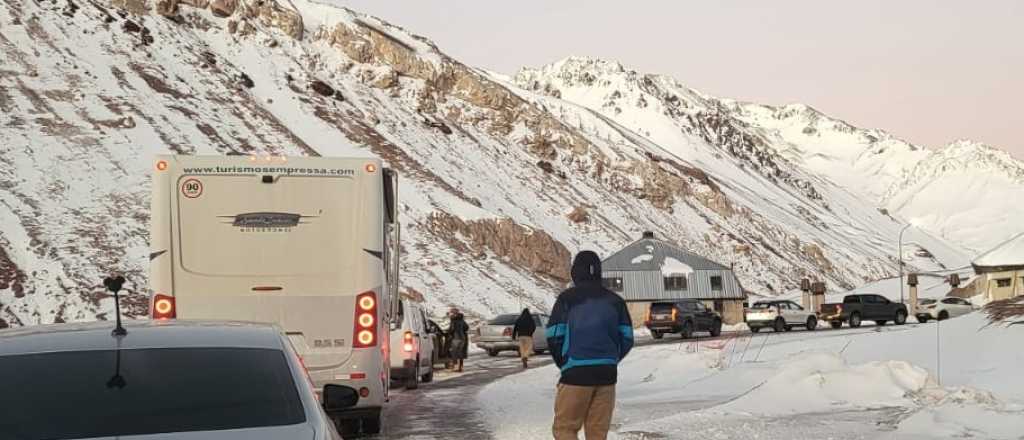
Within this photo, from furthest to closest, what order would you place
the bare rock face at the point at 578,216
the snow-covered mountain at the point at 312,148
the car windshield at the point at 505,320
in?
the bare rock face at the point at 578,216, the snow-covered mountain at the point at 312,148, the car windshield at the point at 505,320

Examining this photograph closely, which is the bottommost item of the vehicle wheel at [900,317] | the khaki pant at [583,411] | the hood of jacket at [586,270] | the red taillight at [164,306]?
the vehicle wheel at [900,317]

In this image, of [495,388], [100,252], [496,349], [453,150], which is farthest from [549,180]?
[495,388]

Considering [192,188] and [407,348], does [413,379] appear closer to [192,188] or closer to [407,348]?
[407,348]

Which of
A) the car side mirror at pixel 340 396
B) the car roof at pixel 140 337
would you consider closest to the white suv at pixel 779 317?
the car side mirror at pixel 340 396

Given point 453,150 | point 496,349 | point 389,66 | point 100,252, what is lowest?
point 496,349

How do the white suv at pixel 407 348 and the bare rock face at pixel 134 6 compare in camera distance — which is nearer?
the white suv at pixel 407 348

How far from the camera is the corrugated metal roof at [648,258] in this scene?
271 ft

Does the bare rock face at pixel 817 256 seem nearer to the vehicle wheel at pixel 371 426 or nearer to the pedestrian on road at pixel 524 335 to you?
the pedestrian on road at pixel 524 335

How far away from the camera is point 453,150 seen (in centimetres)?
10781

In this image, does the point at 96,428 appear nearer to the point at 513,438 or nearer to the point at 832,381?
the point at 513,438

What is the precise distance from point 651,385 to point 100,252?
156 ft

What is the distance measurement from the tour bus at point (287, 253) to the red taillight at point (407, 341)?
360 inches

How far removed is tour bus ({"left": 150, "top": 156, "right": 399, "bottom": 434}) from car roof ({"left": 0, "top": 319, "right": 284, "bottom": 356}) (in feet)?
19.6

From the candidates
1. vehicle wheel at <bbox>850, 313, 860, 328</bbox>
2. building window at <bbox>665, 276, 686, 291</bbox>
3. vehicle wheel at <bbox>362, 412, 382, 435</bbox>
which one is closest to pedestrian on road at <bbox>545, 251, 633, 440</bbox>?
vehicle wheel at <bbox>362, 412, 382, 435</bbox>
